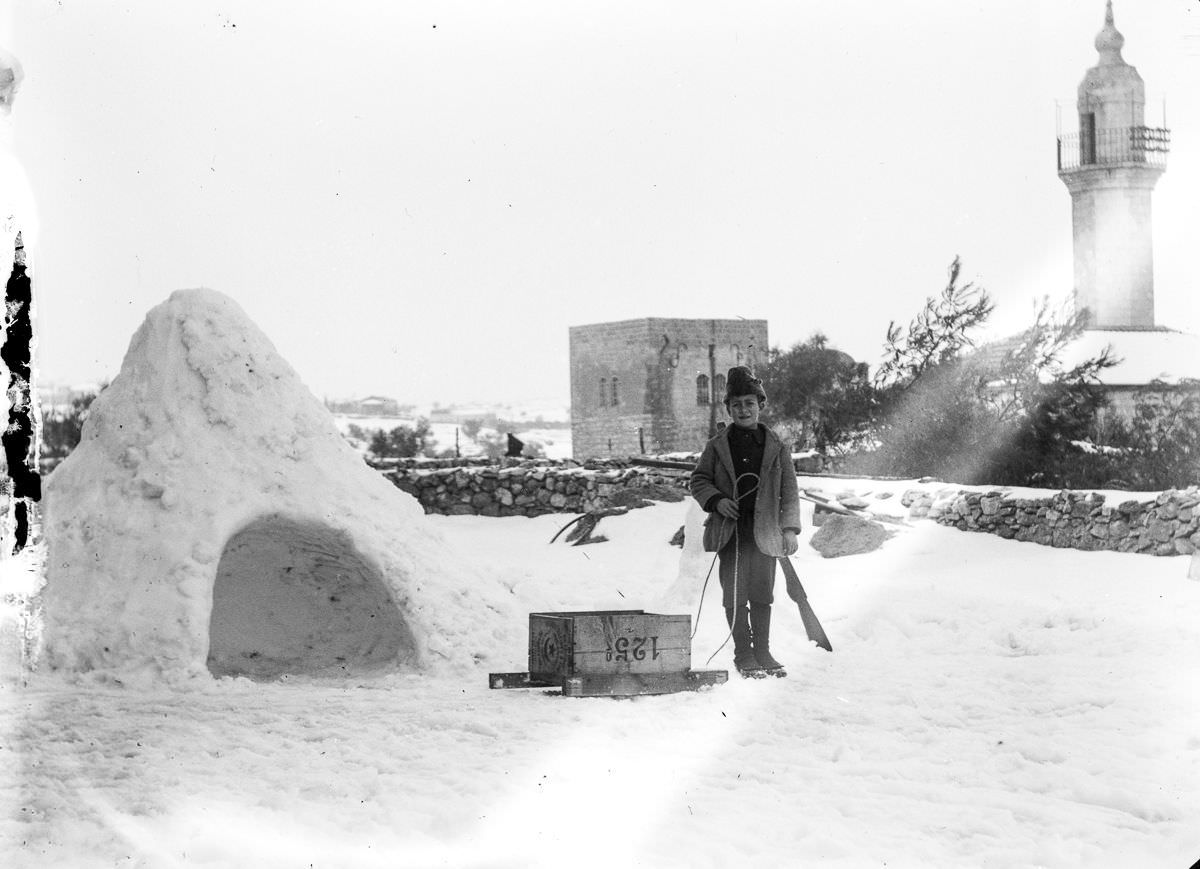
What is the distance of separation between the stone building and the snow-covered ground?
35.1m

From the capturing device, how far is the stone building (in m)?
44.7

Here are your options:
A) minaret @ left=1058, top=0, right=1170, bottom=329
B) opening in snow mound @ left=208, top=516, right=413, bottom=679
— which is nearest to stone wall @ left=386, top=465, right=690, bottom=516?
opening in snow mound @ left=208, top=516, right=413, bottom=679

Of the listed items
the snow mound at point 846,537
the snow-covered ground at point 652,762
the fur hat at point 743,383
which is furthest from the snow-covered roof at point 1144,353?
the fur hat at point 743,383

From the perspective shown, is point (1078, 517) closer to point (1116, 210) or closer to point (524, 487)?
point (524, 487)

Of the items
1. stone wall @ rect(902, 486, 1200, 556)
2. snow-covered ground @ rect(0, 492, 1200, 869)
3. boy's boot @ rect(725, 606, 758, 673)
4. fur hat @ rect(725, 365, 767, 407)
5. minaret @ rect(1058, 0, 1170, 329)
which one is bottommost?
snow-covered ground @ rect(0, 492, 1200, 869)

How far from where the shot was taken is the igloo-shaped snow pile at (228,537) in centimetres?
750

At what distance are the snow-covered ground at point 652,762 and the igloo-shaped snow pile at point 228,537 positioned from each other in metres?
0.30

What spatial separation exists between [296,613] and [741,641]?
108 inches

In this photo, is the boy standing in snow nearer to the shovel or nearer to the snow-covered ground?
the snow-covered ground

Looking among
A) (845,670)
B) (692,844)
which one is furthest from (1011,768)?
(845,670)

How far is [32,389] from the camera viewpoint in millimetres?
5414

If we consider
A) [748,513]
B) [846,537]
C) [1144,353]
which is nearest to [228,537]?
[748,513]

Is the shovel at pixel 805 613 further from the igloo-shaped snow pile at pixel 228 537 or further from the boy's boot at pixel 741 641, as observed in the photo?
the igloo-shaped snow pile at pixel 228 537

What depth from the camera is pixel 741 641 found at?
8.14 m
